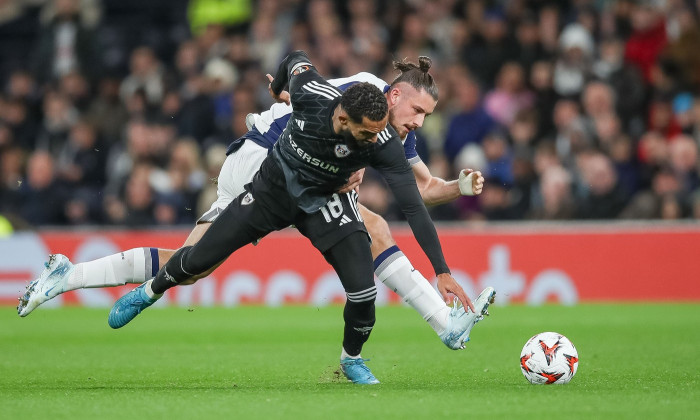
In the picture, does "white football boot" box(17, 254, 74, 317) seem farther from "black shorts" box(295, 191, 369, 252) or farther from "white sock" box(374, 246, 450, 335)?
"white sock" box(374, 246, 450, 335)

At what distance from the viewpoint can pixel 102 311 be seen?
15414 mm

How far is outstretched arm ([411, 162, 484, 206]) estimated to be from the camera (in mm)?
8062

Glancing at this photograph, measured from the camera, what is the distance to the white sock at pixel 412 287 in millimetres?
8242

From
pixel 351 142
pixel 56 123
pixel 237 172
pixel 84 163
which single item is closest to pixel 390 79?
pixel 84 163

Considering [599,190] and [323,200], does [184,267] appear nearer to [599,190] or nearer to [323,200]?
[323,200]

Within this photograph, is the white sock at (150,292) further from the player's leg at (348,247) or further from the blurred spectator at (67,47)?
the blurred spectator at (67,47)

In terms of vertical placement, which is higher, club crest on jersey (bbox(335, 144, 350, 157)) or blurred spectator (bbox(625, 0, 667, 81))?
blurred spectator (bbox(625, 0, 667, 81))

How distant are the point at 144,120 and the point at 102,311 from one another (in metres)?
3.42

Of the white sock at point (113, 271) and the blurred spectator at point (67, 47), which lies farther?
the blurred spectator at point (67, 47)

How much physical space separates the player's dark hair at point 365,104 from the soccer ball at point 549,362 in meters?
2.00

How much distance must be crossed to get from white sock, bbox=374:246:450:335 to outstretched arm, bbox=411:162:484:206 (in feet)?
1.68

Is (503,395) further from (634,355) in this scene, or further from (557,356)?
(634,355)

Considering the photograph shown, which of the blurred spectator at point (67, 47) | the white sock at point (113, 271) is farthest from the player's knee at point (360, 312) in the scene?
the blurred spectator at point (67, 47)

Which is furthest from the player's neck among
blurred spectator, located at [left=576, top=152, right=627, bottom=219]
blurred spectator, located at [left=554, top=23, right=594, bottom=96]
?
blurred spectator, located at [left=554, top=23, right=594, bottom=96]
